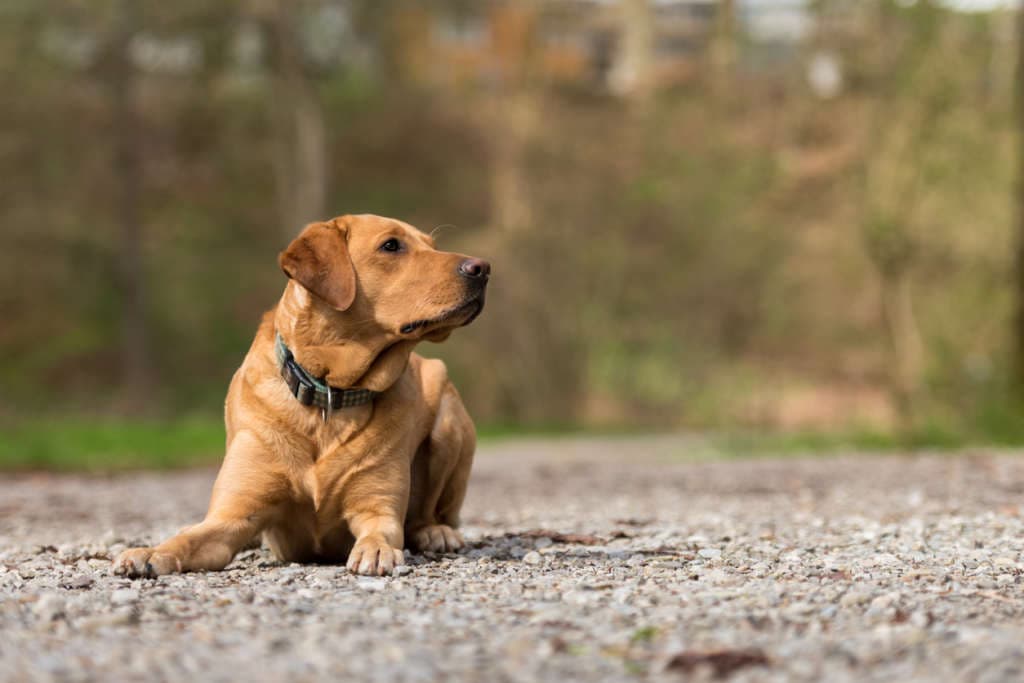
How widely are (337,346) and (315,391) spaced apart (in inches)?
7.7

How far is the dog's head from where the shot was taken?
4742 millimetres

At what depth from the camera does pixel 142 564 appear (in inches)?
175

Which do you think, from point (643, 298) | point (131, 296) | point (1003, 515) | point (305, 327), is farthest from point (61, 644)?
point (131, 296)

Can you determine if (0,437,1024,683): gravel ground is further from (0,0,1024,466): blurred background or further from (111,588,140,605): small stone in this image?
(0,0,1024,466): blurred background

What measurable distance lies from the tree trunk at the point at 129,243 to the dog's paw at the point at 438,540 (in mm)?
20071

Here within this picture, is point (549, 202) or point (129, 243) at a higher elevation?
point (549, 202)

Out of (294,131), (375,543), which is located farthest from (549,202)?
(375,543)

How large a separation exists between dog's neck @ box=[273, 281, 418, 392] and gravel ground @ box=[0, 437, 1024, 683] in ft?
2.46

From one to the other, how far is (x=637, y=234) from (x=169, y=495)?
1488 cm

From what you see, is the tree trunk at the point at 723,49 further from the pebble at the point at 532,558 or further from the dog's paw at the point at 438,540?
the pebble at the point at 532,558

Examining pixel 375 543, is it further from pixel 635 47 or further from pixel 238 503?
pixel 635 47

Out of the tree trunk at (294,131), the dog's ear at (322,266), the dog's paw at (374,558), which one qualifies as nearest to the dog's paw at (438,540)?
the dog's paw at (374,558)

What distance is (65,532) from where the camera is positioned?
267 inches

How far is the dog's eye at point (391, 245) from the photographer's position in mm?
4910
